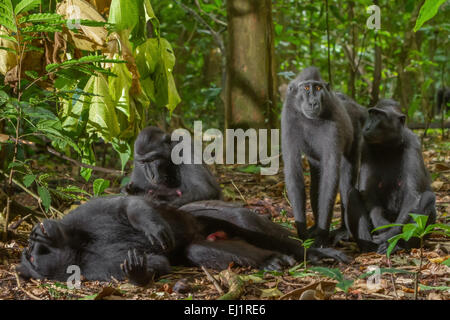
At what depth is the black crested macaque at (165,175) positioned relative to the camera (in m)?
4.65

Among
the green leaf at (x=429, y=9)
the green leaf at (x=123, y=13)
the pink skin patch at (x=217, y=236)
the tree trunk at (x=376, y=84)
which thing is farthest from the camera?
the tree trunk at (x=376, y=84)

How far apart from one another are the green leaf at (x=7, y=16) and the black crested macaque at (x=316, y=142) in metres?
2.44

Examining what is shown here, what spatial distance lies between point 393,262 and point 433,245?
0.55m

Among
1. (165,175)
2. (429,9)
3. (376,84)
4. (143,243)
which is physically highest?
(376,84)

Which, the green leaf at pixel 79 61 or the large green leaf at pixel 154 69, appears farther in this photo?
the large green leaf at pixel 154 69

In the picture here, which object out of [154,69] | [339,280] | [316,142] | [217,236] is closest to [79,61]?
[154,69]

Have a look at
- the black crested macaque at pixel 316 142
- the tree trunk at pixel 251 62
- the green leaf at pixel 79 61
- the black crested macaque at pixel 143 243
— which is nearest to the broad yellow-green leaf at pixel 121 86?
the green leaf at pixel 79 61

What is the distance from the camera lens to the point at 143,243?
3.57 m

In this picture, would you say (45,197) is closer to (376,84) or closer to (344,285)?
(344,285)

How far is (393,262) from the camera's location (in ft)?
11.9

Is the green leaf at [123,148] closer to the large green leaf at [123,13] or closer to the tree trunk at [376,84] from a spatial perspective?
the large green leaf at [123,13]

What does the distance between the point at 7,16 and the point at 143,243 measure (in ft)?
5.41

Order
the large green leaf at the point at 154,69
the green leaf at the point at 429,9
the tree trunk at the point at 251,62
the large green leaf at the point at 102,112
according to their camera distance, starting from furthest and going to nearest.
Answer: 1. the tree trunk at the point at 251,62
2. the large green leaf at the point at 154,69
3. the large green leaf at the point at 102,112
4. the green leaf at the point at 429,9

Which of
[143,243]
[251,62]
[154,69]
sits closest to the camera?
[143,243]
